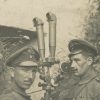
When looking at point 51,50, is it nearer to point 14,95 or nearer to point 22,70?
point 22,70

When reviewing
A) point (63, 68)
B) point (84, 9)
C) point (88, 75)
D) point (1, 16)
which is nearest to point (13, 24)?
point (1, 16)

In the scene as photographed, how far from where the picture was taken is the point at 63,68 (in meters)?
12.9

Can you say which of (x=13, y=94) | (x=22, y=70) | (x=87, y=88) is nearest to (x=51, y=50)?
(x=22, y=70)

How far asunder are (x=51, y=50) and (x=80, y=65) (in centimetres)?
51

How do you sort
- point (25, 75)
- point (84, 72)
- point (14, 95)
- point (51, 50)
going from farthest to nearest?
point (84, 72)
point (51, 50)
point (25, 75)
point (14, 95)


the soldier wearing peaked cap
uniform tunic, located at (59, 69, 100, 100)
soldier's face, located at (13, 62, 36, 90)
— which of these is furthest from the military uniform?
uniform tunic, located at (59, 69, 100, 100)

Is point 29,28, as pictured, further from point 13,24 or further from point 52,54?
point 52,54

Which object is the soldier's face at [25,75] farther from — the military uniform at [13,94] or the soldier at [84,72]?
the soldier at [84,72]

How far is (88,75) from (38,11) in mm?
6083

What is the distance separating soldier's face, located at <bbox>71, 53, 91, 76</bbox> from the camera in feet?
36.3

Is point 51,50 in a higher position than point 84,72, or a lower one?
higher

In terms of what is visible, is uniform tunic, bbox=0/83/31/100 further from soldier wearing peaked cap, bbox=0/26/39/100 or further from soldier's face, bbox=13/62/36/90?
soldier's face, bbox=13/62/36/90

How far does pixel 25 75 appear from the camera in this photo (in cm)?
1071

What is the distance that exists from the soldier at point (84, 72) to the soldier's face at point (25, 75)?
2.28 ft
